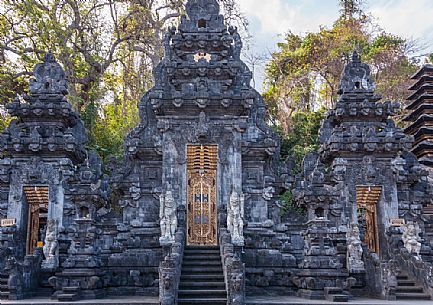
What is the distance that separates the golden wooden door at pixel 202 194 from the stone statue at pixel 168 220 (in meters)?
1.81

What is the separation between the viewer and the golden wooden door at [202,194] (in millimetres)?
14953

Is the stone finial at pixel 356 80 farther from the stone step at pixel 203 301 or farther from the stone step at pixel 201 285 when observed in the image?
the stone step at pixel 203 301

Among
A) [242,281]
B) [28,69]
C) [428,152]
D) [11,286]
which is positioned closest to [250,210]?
[242,281]

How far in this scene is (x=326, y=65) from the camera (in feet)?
95.3

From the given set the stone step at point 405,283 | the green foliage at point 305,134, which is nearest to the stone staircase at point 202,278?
the stone step at point 405,283

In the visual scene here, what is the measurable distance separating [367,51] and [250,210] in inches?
689

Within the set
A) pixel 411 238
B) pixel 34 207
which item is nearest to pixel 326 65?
pixel 411 238

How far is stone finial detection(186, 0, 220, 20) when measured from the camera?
17.0 m

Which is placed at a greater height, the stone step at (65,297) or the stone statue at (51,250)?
the stone statue at (51,250)

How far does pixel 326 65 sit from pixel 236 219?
60.0 feet

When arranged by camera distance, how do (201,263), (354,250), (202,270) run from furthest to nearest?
(354,250) < (201,263) < (202,270)

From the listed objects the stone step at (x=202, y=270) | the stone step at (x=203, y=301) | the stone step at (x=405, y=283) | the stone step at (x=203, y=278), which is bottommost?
the stone step at (x=203, y=301)

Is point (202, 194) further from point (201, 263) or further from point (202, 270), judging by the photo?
point (202, 270)

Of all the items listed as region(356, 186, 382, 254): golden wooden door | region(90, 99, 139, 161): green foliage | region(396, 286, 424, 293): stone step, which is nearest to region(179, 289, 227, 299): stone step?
region(396, 286, 424, 293): stone step
